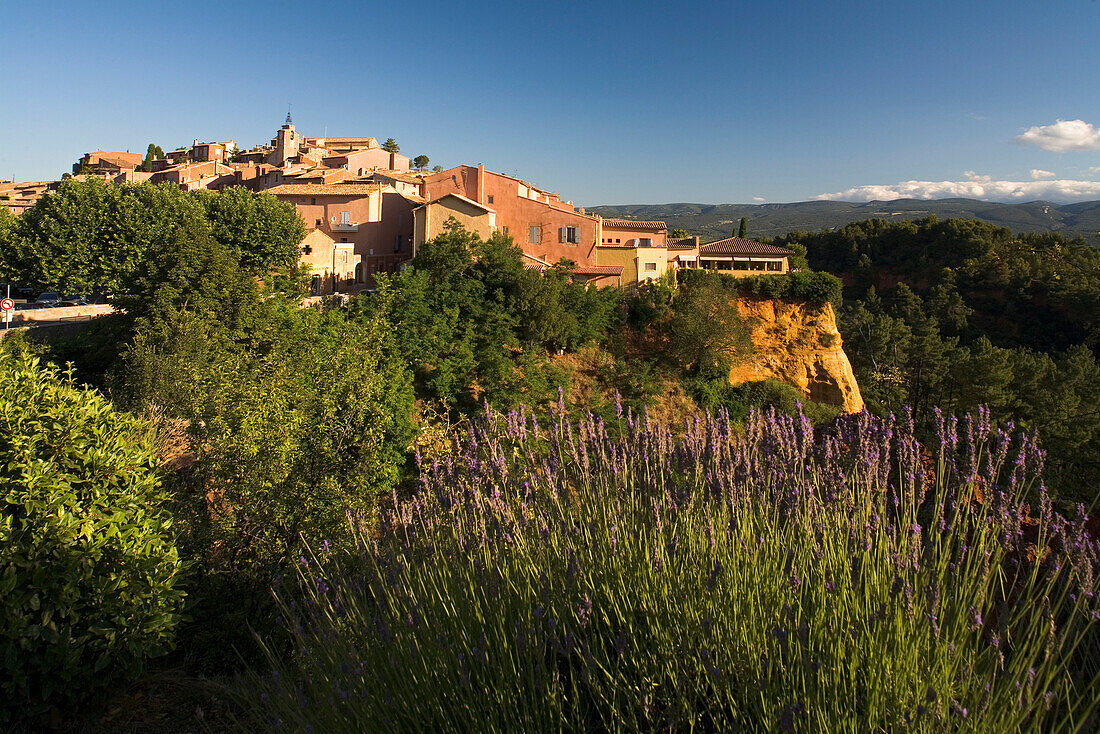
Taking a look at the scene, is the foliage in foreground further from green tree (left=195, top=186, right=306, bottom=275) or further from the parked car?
the parked car

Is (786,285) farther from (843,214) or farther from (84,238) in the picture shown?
(843,214)

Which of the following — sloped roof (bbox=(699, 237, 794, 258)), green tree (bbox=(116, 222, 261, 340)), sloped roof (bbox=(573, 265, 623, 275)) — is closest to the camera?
green tree (bbox=(116, 222, 261, 340))

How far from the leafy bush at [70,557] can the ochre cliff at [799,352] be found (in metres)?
24.5

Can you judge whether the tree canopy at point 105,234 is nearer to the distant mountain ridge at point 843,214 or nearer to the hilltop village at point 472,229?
the hilltop village at point 472,229

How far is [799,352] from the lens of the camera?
2828cm

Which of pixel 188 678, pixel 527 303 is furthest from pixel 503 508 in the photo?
pixel 527 303

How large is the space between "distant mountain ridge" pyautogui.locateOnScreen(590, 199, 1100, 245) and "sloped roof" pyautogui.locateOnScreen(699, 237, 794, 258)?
52734 millimetres

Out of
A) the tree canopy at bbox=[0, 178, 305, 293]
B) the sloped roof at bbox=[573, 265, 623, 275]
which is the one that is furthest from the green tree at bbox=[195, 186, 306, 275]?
the sloped roof at bbox=[573, 265, 623, 275]

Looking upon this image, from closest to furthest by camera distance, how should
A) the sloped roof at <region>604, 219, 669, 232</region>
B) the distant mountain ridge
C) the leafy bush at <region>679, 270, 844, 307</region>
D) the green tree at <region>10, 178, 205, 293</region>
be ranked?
the leafy bush at <region>679, 270, 844, 307</region> → the green tree at <region>10, 178, 205, 293</region> → the sloped roof at <region>604, 219, 669, 232</region> → the distant mountain ridge

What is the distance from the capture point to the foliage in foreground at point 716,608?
8.16ft

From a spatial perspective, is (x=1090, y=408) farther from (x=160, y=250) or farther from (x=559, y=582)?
(x=160, y=250)

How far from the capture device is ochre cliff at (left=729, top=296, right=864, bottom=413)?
27484 millimetres

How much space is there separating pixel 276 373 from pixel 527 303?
17.1 m

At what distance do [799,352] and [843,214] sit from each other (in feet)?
370
